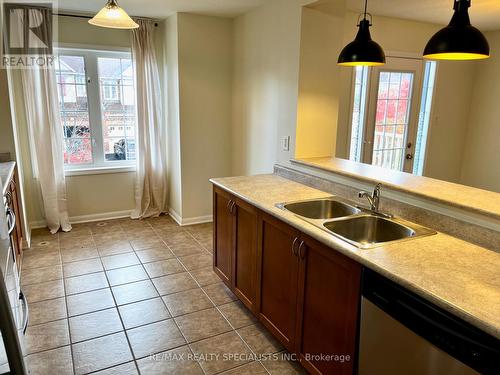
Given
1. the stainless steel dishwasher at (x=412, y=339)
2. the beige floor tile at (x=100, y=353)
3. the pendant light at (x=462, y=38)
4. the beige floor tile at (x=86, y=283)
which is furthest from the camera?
the beige floor tile at (x=86, y=283)

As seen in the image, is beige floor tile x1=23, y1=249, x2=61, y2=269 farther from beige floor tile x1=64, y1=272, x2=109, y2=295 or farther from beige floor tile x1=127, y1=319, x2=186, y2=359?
beige floor tile x1=127, y1=319, x2=186, y2=359

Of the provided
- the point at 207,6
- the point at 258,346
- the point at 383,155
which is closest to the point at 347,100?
the point at 383,155

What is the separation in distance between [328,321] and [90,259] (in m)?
2.67

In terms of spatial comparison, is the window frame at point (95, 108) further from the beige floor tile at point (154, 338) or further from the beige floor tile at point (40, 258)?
the beige floor tile at point (154, 338)

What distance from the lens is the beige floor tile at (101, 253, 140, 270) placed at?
3535 mm

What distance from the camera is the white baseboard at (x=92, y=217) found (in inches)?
175

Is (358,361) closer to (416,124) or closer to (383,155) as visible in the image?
(383,155)

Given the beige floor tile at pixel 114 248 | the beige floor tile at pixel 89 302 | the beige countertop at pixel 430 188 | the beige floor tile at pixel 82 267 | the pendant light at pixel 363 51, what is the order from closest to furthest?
the beige countertop at pixel 430 188 → the pendant light at pixel 363 51 → the beige floor tile at pixel 89 302 → the beige floor tile at pixel 82 267 → the beige floor tile at pixel 114 248

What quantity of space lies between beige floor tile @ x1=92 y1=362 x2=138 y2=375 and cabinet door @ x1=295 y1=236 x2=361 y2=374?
976mm

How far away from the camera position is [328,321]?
→ 185cm

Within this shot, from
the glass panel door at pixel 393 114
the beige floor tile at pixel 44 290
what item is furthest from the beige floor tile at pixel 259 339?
the glass panel door at pixel 393 114

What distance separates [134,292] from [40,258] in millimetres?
1263

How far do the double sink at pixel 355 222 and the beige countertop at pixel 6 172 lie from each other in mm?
2174

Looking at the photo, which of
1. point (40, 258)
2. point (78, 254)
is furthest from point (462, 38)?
point (40, 258)
